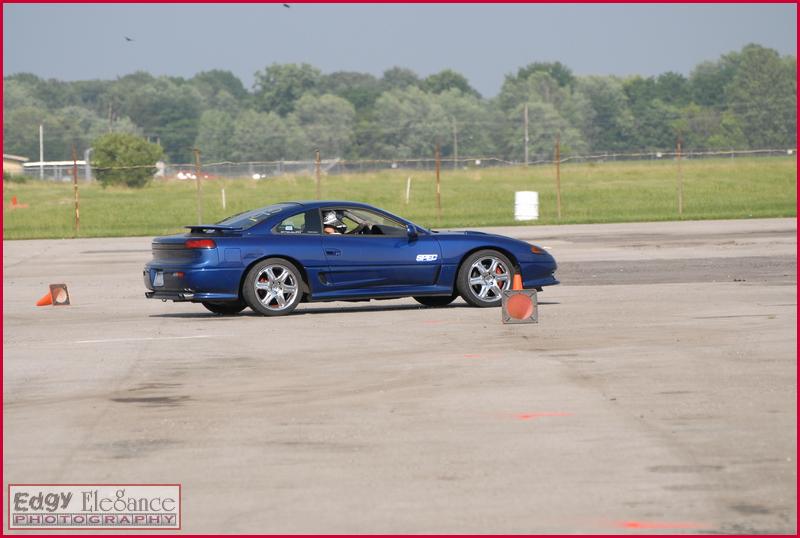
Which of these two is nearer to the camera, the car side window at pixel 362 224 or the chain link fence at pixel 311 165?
the car side window at pixel 362 224

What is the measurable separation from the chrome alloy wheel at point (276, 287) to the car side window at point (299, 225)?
0.48 m

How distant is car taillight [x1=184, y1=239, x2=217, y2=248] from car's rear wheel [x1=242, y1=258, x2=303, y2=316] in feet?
1.67

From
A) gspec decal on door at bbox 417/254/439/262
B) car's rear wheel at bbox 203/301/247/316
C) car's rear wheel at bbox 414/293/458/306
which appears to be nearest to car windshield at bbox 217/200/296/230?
car's rear wheel at bbox 203/301/247/316

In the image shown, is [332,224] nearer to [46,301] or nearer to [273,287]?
[273,287]

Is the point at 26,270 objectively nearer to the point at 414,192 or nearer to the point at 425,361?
the point at 425,361

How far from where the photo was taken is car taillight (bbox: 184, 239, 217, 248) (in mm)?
16016

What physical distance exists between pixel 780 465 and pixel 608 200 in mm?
45813

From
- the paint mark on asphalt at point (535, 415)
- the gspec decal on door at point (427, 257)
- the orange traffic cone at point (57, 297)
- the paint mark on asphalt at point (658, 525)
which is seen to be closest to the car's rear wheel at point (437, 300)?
the gspec decal on door at point (427, 257)

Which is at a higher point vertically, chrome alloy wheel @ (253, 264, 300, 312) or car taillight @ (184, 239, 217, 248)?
car taillight @ (184, 239, 217, 248)

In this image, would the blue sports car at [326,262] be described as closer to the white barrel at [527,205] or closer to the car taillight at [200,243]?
the car taillight at [200,243]

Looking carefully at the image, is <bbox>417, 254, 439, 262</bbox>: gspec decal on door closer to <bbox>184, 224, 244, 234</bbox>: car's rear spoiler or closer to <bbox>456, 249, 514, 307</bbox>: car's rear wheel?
<bbox>456, 249, 514, 307</bbox>: car's rear wheel

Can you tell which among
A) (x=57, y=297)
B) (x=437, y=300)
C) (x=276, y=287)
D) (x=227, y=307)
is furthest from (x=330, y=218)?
(x=57, y=297)

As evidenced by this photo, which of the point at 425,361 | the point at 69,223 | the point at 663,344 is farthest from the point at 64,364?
the point at 69,223

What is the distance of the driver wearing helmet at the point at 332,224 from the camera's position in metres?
16.7
